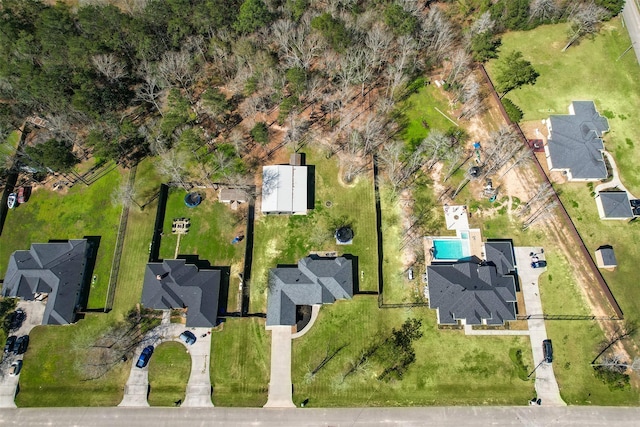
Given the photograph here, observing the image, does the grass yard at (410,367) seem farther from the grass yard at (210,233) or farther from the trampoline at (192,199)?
the trampoline at (192,199)

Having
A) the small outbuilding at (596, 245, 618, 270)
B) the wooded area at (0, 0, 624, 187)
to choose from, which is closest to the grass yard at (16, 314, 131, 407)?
the wooded area at (0, 0, 624, 187)

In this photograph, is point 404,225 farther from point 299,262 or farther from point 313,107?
point 313,107

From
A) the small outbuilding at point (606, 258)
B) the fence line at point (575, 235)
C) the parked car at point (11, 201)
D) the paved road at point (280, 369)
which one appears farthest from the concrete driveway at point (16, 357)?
the small outbuilding at point (606, 258)

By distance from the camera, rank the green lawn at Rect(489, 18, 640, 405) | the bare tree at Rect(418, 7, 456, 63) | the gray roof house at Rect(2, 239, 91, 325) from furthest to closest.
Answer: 1. the bare tree at Rect(418, 7, 456, 63)
2. the gray roof house at Rect(2, 239, 91, 325)
3. the green lawn at Rect(489, 18, 640, 405)

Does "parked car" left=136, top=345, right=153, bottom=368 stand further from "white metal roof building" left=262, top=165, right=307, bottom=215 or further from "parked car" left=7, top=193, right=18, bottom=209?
"parked car" left=7, top=193, right=18, bottom=209

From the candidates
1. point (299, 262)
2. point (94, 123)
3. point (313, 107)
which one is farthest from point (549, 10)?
point (94, 123)

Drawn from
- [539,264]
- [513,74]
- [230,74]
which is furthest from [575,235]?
[230,74]
